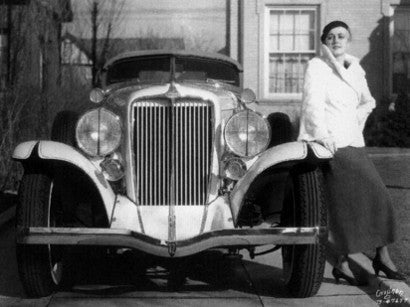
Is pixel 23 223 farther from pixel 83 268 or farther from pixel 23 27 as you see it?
pixel 23 27

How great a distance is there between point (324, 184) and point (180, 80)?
159 centimetres

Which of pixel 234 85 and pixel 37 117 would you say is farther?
pixel 37 117

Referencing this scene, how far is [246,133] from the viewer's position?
512cm

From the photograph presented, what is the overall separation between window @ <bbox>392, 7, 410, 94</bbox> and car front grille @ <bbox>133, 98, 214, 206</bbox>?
481 inches

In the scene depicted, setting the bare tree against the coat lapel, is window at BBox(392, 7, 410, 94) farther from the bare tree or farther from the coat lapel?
the coat lapel

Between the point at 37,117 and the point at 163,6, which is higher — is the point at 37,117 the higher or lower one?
the lower one

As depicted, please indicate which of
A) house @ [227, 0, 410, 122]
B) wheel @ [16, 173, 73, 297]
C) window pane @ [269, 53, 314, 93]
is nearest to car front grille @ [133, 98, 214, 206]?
wheel @ [16, 173, 73, 297]

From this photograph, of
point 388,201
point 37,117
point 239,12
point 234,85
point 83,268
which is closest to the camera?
point 388,201

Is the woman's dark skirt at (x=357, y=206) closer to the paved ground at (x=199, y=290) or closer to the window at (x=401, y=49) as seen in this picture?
the paved ground at (x=199, y=290)

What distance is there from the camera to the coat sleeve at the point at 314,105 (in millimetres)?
5262

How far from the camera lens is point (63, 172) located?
534cm

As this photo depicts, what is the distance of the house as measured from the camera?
16.4 m

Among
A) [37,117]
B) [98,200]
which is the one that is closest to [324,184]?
[98,200]

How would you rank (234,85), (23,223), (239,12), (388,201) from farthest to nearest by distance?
(239,12)
(234,85)
(388,201)
(23,223)
